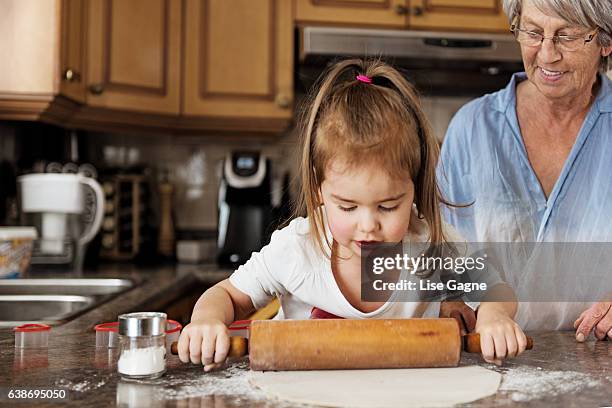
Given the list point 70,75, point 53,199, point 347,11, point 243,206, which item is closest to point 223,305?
point 53,199

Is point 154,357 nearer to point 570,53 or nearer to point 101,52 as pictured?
point 570,53

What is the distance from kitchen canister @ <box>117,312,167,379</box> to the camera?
0.68 meters

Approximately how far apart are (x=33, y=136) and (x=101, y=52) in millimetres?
362

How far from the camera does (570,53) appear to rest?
3.30 ft

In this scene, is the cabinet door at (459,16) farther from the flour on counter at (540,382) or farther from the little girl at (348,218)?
the flour on counter at (540,382)

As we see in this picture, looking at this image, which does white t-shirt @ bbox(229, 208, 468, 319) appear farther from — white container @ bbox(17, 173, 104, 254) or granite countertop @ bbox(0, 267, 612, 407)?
white container @ bbox(17, 173, 104, 254)

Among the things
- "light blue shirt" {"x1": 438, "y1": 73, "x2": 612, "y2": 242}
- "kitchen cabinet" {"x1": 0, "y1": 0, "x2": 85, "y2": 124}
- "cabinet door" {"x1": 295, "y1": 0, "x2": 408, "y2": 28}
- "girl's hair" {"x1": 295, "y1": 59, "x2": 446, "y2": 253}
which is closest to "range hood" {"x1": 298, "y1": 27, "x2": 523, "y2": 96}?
"cabinet door" {"x1": 295, "y1": 0, "x2": 408, "y2": 28}

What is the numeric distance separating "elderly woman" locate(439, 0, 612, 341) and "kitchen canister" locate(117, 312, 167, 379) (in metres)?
0.59

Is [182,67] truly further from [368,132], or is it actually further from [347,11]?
[368,132]

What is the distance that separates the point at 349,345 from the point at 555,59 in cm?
55

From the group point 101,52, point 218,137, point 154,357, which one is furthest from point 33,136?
point 154,357

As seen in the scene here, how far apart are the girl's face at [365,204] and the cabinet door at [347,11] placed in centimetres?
151

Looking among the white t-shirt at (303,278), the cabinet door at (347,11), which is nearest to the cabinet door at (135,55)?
the cabinet door at (347,11)

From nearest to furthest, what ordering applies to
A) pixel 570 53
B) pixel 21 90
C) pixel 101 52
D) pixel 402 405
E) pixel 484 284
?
pixel 402 405
pixel 484 284
pixel 570 53
pixel 21 90
pixel 101 52
